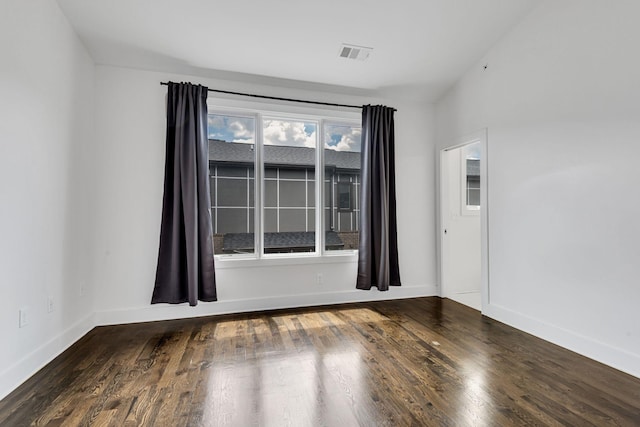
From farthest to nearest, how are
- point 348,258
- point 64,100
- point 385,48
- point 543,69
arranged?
1. point 348,258
2. point 385,48
3. point 543,69
4. point 64,100

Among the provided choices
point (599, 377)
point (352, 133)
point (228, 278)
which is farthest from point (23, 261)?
point (599, 377)

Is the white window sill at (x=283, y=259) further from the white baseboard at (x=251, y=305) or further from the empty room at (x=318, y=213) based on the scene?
the white baseboard at (x=251, y=305)

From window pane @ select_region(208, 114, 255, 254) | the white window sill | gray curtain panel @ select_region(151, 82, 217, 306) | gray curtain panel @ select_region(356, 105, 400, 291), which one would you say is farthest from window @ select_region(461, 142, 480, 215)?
gray curtain panel @ select_region(151, 82, 217, 306)

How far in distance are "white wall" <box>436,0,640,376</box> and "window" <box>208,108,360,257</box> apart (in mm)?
1679

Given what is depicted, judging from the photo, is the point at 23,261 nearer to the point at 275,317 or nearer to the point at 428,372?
the point at 275,317

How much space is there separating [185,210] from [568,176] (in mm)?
3512

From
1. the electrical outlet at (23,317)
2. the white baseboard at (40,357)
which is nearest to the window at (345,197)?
the white baseboard at (40,357)

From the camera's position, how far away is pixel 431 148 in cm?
423

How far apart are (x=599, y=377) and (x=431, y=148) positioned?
2955mm

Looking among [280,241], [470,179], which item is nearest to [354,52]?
[280,241]

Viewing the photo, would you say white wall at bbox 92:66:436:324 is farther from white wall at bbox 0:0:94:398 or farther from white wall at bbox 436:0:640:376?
white wall at bbox 436:0:640:376

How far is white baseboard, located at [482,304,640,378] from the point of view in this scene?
2.16 m

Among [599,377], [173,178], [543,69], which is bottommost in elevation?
[599,377]

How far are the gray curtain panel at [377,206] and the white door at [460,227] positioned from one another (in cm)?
73
